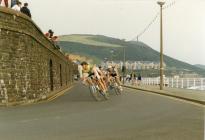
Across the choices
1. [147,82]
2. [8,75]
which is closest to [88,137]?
[8,75]

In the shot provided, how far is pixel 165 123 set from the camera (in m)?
13.2

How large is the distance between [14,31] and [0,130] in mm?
10166

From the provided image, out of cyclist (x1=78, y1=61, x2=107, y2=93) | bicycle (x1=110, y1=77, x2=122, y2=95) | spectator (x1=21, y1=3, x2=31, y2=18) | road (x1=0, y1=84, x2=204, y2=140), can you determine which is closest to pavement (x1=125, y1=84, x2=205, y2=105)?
bicycle (x1=110, y1=77, x2=122, y2=95)

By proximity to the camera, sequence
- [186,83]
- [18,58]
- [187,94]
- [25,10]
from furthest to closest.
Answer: [186,83] < [187,94] < [25,10] < [18,58]

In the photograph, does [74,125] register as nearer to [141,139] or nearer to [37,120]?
[37,120]

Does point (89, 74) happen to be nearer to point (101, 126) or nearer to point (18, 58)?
point (18, 58)

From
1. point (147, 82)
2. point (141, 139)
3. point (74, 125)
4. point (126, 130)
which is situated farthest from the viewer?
point (147, 82)

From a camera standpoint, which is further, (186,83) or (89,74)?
(186,83)

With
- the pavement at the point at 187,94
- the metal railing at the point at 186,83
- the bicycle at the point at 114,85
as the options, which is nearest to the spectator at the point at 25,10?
the bicycle at the point at 114,85

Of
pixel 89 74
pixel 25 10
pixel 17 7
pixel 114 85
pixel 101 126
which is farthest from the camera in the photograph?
pixel 114 85

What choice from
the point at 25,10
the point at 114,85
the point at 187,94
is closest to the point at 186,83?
the point at 187,94

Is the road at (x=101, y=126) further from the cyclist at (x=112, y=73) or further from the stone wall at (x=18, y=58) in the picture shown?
the cyclist at (x=112, y=73)

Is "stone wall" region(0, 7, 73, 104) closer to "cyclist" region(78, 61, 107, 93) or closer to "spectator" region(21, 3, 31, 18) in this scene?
"spectator" region(21, 3, 31, 18)

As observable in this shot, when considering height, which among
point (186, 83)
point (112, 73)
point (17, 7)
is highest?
point (17, 7)
